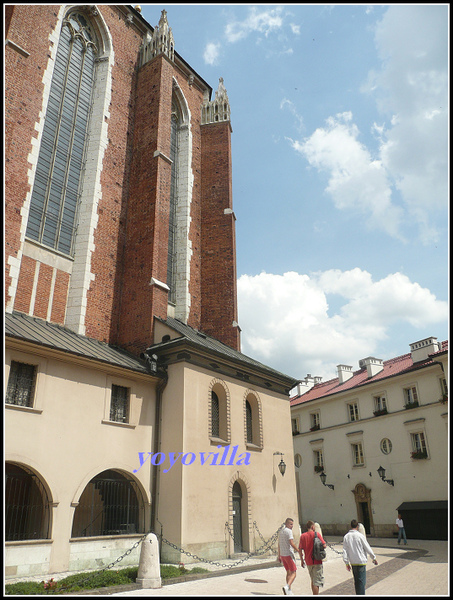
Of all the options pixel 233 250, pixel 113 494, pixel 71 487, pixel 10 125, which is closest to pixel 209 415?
pixel 113 494

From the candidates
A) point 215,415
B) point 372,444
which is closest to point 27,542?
point 215,415

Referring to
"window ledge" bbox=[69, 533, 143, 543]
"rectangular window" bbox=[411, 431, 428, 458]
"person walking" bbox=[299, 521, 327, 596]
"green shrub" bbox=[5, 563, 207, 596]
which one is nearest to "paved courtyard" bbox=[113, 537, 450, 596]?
→ "green shrub" bbox=[5, 563, 207, 596]

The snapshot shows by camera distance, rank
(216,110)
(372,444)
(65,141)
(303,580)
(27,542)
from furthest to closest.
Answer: (372,444) → (216,110) → (65,141) → (303,580) → (27,542)

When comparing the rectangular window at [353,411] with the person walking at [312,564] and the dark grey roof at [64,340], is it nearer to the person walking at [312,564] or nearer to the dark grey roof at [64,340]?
the dark grey roof at [64,340]

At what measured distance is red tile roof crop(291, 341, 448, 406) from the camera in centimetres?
2867

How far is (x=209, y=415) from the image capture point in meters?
15.9

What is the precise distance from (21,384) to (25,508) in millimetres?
3960

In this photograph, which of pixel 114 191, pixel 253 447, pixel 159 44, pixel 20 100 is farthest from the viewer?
pixel 159 44

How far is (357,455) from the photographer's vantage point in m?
30.2

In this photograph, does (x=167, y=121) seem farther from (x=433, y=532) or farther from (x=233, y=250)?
(x=433, y=532)

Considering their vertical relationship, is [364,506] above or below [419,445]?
below

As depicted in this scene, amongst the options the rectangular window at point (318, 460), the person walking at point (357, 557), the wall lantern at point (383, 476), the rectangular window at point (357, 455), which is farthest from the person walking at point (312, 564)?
the rectangular window at point (318, 460)

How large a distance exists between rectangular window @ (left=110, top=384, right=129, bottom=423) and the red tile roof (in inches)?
679

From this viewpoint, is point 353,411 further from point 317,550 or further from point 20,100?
point 20,100
